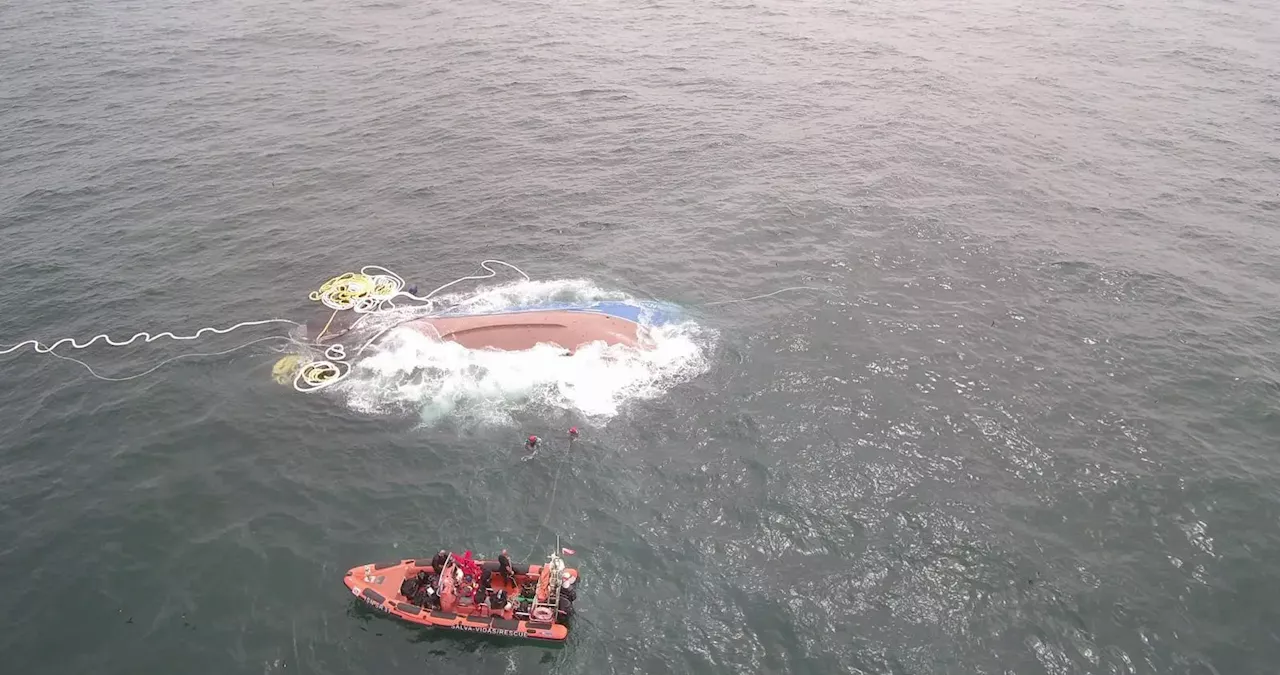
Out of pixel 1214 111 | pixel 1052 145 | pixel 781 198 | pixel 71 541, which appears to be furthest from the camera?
pixel 1214 111

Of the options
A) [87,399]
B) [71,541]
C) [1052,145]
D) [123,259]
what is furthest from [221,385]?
[1052,145]

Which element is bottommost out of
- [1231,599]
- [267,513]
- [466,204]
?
[1231,599]

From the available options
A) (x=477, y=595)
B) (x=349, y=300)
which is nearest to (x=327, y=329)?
(x=349, y=300)

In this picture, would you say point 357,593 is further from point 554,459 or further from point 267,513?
point 554,459

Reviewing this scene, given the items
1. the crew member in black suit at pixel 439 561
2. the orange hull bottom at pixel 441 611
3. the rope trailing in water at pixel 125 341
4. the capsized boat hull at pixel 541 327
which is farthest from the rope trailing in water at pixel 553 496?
the rope trailing in water at pixel 125 341

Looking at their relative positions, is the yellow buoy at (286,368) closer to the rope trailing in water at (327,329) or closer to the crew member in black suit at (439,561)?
the rope trailing in water at (327,329)

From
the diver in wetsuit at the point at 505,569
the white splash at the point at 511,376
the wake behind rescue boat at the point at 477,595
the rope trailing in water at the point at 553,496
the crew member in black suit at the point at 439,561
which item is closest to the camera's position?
the wake behind rescue boat at the point at 477,595
